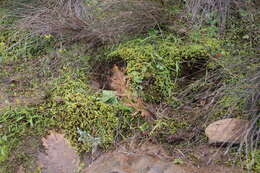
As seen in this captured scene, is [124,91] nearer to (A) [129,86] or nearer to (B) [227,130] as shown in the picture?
(A) [129,86]

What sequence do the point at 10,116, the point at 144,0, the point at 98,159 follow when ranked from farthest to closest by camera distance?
the point at 144,0 → the point at 10,116 → the point at 98,159

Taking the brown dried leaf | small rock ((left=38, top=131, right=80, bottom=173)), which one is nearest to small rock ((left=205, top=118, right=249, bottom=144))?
the brown dried leaf

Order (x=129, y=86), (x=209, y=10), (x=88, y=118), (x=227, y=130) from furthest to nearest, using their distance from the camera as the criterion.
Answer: (x=209, y=10) < (x=129, y=86) < (x=88, y=118) < (x=227, y=130)

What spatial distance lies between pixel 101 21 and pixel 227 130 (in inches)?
62.1

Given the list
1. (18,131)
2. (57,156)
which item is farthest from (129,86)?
(18,131)

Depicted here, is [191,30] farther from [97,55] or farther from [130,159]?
[130,159]

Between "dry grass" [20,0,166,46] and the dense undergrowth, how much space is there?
53 mm

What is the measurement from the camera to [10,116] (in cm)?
182

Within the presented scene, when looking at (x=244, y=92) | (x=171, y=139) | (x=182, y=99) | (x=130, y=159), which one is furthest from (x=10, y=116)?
(x=244, y=92)

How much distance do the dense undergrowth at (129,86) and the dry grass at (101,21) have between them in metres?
0.05

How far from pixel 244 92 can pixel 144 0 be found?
1.43m

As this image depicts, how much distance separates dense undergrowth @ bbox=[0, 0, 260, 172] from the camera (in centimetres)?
173

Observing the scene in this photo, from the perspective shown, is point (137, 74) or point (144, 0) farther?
point (144, 0)

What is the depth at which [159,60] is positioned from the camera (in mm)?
2141
